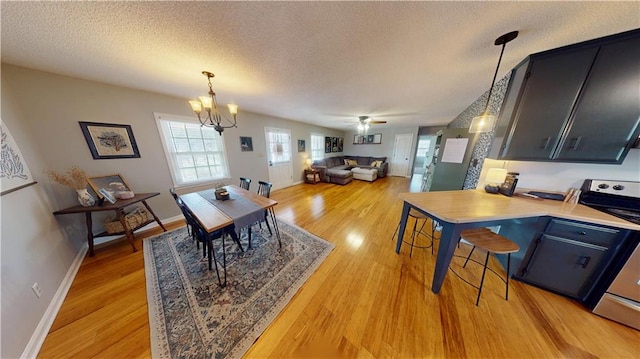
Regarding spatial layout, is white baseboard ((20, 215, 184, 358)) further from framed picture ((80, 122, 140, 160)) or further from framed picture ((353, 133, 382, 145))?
framed picture ((353, 133, 382, 145))

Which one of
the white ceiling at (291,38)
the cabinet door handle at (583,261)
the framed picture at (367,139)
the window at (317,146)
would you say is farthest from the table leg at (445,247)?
the framed picture at (367,139)

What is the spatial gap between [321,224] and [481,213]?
2007mm

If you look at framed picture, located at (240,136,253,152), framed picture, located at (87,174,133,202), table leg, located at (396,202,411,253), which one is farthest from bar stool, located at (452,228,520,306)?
framed picture, located at (87,174,133,202)

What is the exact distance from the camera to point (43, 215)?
5.30 feet

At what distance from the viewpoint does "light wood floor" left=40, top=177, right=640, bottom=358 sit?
1.12 meters

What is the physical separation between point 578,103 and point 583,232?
1.09 meters

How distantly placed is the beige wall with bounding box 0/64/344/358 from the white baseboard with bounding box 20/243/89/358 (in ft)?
0.08

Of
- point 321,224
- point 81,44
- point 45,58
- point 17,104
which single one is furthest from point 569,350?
point 17,104

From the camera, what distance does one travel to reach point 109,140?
2205 millimetres

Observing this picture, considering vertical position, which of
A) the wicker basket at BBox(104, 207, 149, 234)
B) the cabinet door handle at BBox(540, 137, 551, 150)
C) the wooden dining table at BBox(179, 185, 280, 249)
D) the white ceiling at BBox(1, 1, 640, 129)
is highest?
the white ceiling at BBox(1, 1, 640, 129)

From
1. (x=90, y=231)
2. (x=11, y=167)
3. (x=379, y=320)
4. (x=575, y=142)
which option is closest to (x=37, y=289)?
(x=90, y=231)

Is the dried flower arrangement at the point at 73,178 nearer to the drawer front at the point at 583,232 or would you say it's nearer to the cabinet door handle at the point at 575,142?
the drawer front at the point at 583,232

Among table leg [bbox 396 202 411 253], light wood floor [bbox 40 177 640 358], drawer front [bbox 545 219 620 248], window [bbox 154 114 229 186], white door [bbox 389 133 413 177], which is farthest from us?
white door [bbox 389 133 413 177]

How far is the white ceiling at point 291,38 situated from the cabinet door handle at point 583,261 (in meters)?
1.76
